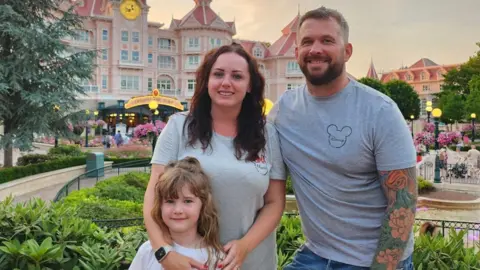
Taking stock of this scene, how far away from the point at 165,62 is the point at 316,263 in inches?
2187

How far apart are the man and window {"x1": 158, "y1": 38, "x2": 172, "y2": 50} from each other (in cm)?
5540

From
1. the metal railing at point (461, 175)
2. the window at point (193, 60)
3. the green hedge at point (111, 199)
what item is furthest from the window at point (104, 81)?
the metal railing at point (461, 175)

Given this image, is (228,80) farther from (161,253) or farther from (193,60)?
(193,60)

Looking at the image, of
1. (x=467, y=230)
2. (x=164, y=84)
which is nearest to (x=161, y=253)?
(x=467, y=230)

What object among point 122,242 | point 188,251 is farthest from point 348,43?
point 122,242

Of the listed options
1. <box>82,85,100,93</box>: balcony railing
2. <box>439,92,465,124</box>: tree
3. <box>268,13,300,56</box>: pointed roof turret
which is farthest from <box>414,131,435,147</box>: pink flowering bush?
<box>268,13,300,56</box>: pointed roof turret

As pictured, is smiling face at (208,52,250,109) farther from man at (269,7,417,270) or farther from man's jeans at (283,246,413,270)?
man's jeans at (283,246,413,270)

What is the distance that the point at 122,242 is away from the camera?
3.56 m

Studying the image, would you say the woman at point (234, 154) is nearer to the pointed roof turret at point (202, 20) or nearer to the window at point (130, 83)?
the window at point (130, 83)

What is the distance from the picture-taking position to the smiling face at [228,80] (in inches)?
98.9

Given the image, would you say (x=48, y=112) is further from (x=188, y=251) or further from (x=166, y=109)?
(x=166, y=109)

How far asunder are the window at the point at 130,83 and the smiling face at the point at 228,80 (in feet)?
166

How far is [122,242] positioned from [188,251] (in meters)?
1.37

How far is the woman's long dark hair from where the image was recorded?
2.54 meters
